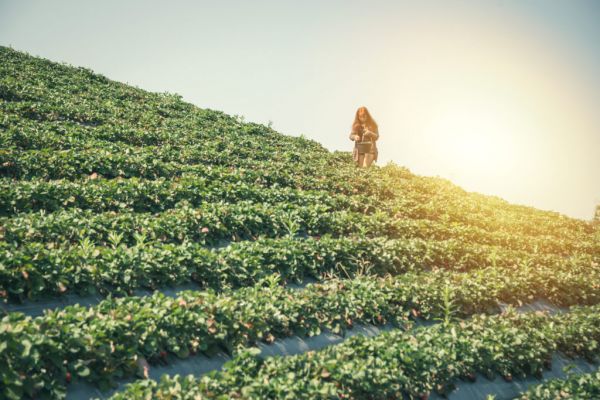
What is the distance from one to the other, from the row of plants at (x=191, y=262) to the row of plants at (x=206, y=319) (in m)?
0.47

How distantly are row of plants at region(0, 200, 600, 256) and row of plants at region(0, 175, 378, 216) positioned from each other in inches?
13.6

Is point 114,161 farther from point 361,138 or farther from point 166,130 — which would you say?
point 361,138

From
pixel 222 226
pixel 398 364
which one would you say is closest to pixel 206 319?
pixel 398 364

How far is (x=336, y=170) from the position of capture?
1644cm

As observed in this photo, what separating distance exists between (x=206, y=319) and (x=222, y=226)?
11.7ft

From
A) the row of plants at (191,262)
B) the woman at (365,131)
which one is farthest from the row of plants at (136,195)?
the woman at (365,131)

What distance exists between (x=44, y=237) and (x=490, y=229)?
12.7 meters

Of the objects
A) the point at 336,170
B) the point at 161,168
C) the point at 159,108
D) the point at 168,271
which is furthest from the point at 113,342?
the point at 159,108

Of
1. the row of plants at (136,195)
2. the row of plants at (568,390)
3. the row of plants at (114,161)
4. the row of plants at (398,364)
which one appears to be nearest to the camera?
the row of plants at (398,364)

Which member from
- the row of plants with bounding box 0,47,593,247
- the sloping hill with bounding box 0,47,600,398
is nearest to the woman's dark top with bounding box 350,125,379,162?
the row of plants with bounding box 0,47,593,247

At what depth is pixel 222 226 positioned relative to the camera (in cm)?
877

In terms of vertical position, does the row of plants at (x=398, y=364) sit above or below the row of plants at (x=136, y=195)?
below

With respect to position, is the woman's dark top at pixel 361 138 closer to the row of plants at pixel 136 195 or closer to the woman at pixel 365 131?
the woman at pixel 365 131

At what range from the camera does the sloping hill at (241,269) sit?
15.2 ft
